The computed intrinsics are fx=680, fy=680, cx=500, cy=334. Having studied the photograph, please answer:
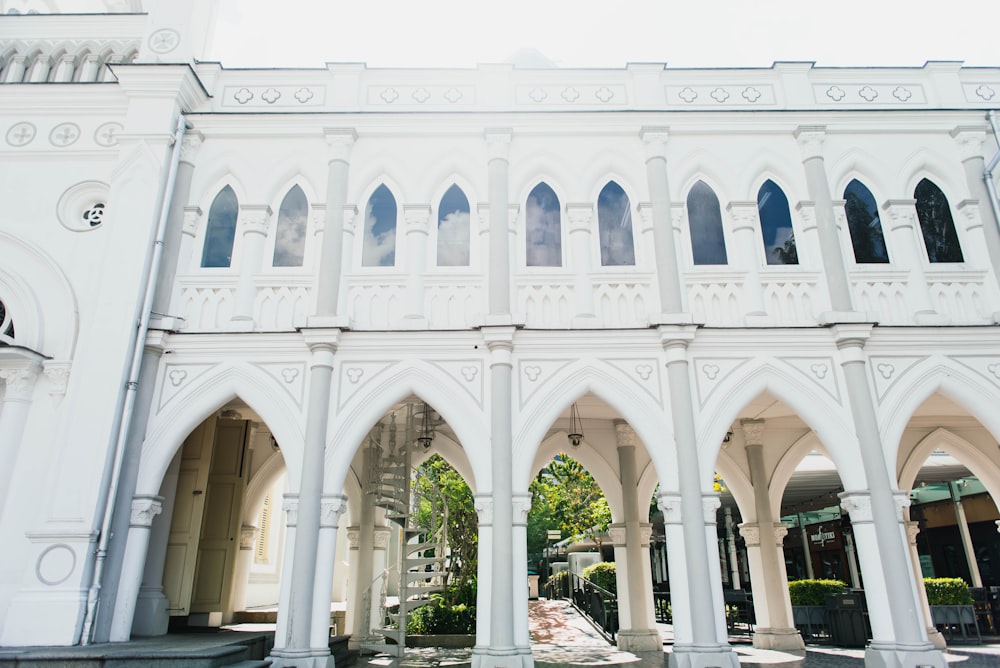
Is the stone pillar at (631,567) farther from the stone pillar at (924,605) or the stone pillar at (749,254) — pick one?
the stone pillar at (924,605)

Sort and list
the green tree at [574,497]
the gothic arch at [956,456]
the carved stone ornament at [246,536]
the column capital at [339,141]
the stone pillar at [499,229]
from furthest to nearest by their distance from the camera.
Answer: the green tree at [574,497], the carved stone ornament at [246,536], the gothic arch at [956,456], the column capital at [339,141], the stone pillar at [499,229]

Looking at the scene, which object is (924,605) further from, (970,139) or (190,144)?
(190,144)

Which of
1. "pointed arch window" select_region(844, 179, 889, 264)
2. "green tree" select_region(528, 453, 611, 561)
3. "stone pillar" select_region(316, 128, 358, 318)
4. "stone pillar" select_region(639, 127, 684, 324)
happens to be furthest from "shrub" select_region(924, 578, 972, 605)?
"stone pillar" select_region(316, 128, 358, 318)

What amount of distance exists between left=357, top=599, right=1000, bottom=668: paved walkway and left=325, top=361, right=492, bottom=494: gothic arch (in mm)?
3534

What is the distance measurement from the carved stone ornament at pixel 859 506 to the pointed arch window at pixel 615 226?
4.78 metres

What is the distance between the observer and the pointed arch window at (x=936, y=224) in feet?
37.5

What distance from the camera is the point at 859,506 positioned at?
9719 millimetres

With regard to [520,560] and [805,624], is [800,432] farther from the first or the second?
[520,560]

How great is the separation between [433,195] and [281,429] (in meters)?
4.61

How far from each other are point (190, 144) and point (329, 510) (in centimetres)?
670

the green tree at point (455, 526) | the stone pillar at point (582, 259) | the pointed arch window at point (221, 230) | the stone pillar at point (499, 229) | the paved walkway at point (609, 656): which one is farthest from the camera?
the green tree at point (455, 526)

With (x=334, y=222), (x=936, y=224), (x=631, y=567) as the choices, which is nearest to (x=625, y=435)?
(x=631, y=567)

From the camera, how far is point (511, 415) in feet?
32.8

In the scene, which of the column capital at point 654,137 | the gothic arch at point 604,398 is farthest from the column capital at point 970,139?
the gothic arch at point 604,398
